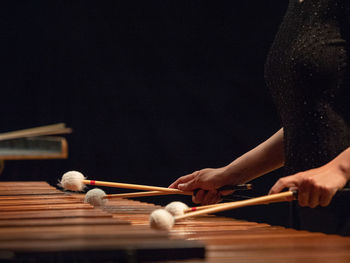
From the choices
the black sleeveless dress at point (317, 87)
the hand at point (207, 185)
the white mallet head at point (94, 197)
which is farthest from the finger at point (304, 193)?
the white mallet head at point (94, 197)

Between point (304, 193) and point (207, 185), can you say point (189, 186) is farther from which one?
point (304, 193)

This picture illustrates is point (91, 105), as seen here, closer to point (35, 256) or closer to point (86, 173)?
point (86, 173)

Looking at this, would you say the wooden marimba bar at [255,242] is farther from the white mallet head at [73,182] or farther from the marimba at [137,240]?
the white mallet head at [73,182]

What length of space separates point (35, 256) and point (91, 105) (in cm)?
341

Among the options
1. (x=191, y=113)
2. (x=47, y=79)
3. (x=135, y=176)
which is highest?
(x=47, y=79)

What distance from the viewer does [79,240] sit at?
95cm

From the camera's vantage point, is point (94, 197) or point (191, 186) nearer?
point (94, 197)

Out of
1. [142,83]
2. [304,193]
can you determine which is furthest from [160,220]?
[142,83]

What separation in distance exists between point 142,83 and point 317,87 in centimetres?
255

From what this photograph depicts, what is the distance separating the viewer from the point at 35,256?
883 mm

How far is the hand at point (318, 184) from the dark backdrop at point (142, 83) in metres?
2.15

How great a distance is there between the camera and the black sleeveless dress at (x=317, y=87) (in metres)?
1.57

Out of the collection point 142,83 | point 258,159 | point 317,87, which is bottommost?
point 258,159

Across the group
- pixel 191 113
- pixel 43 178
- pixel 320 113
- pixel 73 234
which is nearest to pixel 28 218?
pixel 73 234
